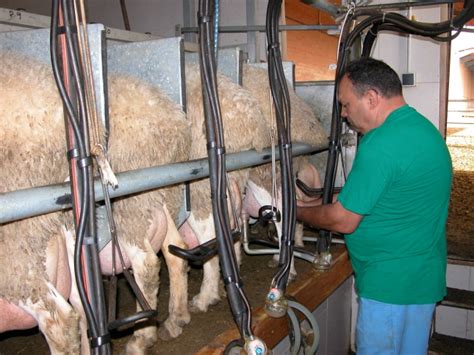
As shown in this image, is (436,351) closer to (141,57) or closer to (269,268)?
(269,268)

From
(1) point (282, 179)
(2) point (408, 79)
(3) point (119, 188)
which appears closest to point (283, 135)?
(1) point (282, 179)

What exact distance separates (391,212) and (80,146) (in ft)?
4.58

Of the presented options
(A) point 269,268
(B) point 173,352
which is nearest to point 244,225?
(A) point 269,268

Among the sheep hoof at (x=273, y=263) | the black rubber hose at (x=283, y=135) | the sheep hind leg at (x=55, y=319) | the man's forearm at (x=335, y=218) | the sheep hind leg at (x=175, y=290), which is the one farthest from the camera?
the sheep hoof at (x=273, y=263)

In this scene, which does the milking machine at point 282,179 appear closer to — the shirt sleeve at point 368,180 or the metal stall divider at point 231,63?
the shirt sleeve at point 368,180

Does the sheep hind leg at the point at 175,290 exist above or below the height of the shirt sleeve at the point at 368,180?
below

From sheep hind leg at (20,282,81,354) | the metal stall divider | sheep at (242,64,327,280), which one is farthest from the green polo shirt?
sheep hind leg at (20,282,81,354)

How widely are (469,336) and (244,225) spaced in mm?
1955

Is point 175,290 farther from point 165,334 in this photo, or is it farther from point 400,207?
point 400,207

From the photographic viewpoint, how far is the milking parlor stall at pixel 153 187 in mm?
1059

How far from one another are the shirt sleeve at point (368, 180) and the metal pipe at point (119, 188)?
42 cm

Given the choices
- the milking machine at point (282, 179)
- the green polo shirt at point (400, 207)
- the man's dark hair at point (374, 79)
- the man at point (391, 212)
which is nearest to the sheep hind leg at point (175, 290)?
the milking machine at point (282, 179)

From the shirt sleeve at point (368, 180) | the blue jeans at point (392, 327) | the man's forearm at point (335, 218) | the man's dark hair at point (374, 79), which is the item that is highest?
the man's dark hair at point (374, 79)

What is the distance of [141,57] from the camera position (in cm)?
178
